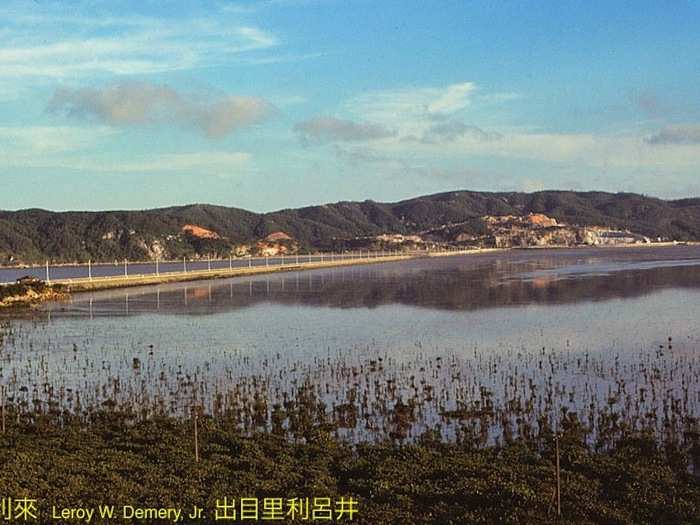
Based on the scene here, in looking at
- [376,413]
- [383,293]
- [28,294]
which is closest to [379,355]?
[376,413]

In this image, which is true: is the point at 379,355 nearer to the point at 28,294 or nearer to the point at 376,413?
the point at 376,413

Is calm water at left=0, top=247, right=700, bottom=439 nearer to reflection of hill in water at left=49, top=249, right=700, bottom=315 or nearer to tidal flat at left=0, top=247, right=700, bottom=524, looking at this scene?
tidal flat at left=0, top=247, right=700, bottom=524

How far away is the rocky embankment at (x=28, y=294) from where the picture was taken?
69062 mm

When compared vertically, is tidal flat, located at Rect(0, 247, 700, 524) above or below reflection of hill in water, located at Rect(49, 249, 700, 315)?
below

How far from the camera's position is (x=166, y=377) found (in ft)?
98.4

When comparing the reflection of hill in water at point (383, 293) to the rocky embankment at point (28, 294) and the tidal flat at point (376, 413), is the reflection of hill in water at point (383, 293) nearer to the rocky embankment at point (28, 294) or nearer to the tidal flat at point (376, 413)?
the rocky embankment at point (28, 294)

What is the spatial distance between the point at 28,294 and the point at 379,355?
50.0m

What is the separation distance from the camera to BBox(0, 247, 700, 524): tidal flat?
14.8 metres

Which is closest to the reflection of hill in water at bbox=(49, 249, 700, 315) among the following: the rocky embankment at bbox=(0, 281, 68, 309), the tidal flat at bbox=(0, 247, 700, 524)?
the rocky embankment at bbox=(0, 281, 68, 309)

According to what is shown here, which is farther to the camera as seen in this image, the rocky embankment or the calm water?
the rocky embankment

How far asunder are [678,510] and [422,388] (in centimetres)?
1350

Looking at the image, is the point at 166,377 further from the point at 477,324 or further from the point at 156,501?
the point at 477,324

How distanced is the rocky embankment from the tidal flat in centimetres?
2042

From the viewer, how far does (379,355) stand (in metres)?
35.8
